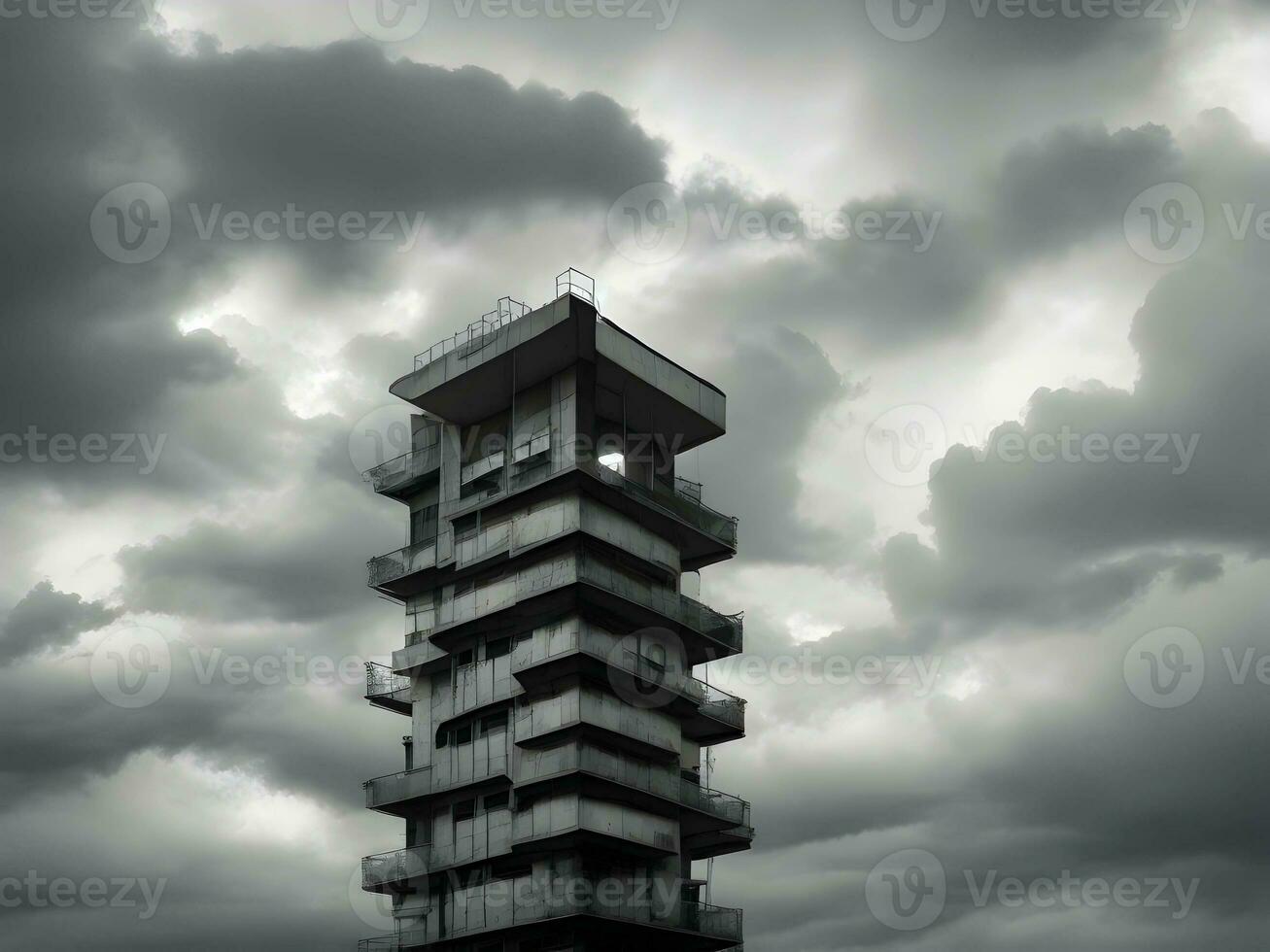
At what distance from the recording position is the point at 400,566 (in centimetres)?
9456

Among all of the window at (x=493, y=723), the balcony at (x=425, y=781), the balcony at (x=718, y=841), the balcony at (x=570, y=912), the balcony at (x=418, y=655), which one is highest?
the balcony at (x=418, y=655)

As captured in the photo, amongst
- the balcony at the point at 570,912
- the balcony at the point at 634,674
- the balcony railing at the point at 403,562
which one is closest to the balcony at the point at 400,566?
the balcony railing at the point at 403,562

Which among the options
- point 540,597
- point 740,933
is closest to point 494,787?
point 540,597

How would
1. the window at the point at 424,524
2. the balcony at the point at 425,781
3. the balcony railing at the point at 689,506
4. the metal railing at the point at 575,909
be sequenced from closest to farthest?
1. the metal railing at the point at 575,909
2. the balcony at the point at 425,781
3. the balcony railing at the point at 689,506
4. the window at the point at 424,524

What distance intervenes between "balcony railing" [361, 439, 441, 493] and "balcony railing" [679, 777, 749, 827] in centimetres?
2551

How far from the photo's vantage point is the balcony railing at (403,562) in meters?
93.1

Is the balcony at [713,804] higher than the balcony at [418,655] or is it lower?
lower

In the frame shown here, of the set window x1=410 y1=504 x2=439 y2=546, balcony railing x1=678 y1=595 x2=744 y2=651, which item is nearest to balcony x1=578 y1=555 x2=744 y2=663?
balcony railing x1=678 y1=595 x2=744 y2=651

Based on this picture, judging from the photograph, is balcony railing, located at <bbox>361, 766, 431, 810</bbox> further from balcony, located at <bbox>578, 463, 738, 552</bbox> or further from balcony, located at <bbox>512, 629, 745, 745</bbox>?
balcony, located at <bbox>578, 463, 738, 552</bbox>

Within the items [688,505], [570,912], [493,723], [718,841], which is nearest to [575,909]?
[570,912]

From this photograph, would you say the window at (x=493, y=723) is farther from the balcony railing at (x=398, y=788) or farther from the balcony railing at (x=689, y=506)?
the balcony railing at (x=689, y=506)

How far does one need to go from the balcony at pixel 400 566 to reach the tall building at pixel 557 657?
0.61 feet

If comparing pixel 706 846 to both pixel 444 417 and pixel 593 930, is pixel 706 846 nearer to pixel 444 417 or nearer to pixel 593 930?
pixel 593 930

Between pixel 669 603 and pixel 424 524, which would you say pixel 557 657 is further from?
pixel 424 524
